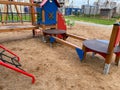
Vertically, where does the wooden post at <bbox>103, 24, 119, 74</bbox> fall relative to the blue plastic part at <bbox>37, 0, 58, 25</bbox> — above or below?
below

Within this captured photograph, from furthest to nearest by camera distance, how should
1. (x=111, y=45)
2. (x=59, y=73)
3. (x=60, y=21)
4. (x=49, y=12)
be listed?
(x=60, y=21) → (x=49, y=12) → (x=59, y=73) → (x=111, y=45)

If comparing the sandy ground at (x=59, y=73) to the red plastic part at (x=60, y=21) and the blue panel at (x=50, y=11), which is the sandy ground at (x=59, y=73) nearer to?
the blue panel at (x=50, y=11)

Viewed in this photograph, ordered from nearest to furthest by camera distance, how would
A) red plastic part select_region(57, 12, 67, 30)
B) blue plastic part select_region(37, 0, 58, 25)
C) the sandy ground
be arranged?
the sandy ground → blue plastic part select_region(37, 0, 58, 25) → red plastic part select_region(57, 12, 67, 30)

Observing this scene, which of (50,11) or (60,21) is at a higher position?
(50,11)

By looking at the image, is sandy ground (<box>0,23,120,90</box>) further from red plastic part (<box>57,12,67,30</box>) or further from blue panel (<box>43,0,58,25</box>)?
red plastic part (<box>57,12,67,30</box>)

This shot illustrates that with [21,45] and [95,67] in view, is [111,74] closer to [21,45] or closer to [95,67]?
[95,67]

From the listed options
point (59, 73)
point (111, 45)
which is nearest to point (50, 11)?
point (59, 73)

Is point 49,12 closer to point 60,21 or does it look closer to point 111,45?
point 60,21

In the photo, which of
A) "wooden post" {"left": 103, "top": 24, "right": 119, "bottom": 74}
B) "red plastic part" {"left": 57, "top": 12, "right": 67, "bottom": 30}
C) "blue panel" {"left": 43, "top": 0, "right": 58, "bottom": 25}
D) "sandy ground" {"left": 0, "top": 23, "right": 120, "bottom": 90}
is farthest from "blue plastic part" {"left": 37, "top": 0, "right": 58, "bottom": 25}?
"wooden post" {"left": 103, "top": 24, "right": 119, "bottom": 74}

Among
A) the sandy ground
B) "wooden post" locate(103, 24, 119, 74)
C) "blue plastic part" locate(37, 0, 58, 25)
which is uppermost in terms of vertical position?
"blue plastic part" locate(37, 0, 58, 25)

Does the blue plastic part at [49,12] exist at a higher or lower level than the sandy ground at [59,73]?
higher

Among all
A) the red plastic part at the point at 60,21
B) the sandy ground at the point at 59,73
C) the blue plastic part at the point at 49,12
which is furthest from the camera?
the red plastic part at the point at 60,21

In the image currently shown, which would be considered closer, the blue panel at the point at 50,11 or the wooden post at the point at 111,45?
the wooden post at the point at 111,45

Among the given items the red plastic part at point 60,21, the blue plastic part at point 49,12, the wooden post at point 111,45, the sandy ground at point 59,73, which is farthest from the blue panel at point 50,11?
the wooden post at point 111,45
